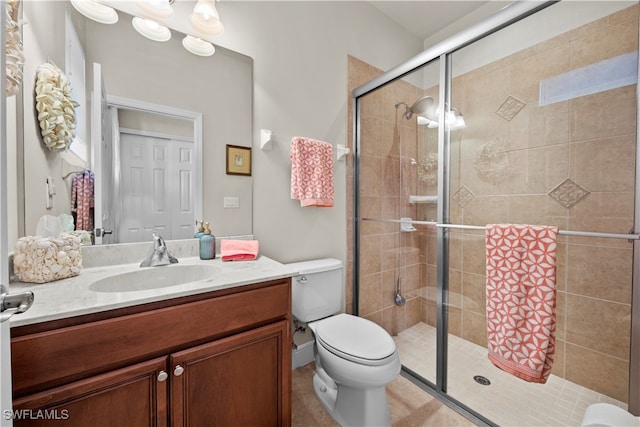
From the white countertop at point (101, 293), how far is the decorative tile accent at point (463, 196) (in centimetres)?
109

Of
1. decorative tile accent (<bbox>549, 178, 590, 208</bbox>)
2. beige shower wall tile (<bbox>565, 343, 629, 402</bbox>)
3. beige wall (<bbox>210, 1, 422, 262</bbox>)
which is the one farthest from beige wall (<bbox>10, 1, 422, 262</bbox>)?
beige shower wall tile (<bbox>565, 343, 629, 402</bbox>)

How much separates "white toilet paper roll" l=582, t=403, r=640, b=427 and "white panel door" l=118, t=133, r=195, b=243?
5.92 ft

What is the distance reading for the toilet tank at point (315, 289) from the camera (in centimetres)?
158

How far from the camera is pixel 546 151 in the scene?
59.5 inches

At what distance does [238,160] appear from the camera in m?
1.56

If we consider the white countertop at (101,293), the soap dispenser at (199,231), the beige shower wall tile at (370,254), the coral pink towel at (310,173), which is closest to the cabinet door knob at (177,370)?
the white countertop at (101,293)

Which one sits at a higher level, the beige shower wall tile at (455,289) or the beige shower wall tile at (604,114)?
the beige shower wall tile at (604,114)

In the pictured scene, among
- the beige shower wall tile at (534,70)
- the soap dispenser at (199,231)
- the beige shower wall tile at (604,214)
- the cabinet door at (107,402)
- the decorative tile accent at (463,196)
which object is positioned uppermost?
the beige shower wall tile at (534,70)

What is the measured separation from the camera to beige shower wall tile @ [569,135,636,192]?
117 centimetres

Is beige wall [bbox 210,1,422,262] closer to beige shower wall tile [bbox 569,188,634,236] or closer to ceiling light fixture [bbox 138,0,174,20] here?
ceiling light fixture [bbox 138,0,174,20]

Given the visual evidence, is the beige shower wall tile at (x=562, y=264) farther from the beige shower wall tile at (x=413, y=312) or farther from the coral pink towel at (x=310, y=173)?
the coral pink towel at (x=310, y=173)

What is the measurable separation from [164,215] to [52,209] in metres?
0.40

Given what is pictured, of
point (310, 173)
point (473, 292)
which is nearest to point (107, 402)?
point (310, 173)

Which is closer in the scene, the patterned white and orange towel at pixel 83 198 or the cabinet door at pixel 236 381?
the cabinet door at pixel 236 381
